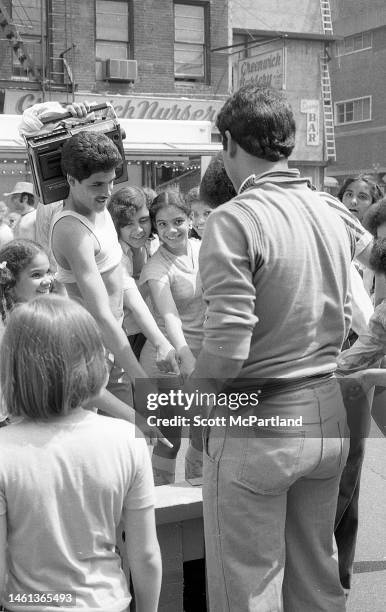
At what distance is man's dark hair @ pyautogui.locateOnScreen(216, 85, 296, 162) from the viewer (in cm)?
235

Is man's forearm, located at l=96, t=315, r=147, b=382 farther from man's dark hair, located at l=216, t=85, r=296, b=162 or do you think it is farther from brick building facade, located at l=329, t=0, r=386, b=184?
brick building facade, located at l=329, t=0, r=386, b=184

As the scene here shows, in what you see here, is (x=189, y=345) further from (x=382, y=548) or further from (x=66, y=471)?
(x=66, y=471)

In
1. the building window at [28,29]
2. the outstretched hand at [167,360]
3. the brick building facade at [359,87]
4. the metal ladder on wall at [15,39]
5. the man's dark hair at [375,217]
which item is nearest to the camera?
the outstretched hand at [167,360]

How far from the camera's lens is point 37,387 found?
1874mm

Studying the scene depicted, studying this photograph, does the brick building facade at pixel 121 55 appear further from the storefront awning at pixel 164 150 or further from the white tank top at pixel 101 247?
the white tank top at pixel 101 247

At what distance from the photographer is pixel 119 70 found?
19375mm

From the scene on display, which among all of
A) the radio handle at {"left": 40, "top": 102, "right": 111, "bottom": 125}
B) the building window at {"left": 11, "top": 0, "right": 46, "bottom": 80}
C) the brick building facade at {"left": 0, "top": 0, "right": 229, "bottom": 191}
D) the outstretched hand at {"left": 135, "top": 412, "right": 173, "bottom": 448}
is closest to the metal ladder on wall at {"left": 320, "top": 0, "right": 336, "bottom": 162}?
the brick building facade at {"left": 0, "top": 0, "right": 229, "bottom": 191}

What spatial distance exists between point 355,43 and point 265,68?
1612 cm

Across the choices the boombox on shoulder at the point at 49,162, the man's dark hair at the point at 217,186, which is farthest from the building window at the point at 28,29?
the man's dark hair at the point at 217,186

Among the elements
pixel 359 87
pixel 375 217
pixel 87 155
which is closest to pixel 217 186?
pixel 87 155

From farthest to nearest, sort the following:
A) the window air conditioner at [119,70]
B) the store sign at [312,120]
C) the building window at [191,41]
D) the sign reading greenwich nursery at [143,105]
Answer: the store sign at [312,120], the building window at [191,41], the window air conditioner at [119,70], the sign reading greenwich nursery at [143,105]

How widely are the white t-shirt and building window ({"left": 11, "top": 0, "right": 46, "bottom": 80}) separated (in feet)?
58.9

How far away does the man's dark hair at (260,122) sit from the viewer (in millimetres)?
2350

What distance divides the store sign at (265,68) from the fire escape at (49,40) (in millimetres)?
4367
